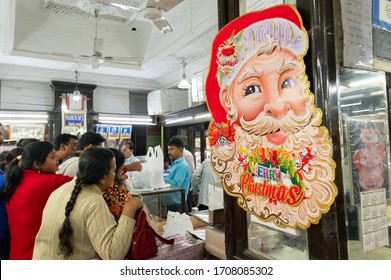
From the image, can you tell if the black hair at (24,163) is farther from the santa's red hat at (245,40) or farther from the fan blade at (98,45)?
the fan blade at (98,45)

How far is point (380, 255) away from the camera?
3.35 feet

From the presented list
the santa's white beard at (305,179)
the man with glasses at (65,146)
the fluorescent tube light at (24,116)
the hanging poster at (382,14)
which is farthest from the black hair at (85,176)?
the fluorescent tube light at (24,116)

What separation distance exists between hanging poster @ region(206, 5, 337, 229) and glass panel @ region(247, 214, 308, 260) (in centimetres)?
4

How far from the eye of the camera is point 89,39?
546 centimetres

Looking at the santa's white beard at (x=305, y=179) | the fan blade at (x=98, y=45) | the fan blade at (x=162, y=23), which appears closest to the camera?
the santa's white beard at (x=305, y=179)

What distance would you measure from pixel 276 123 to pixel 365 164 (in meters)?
0.33

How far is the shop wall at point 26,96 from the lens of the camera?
20.5 ft

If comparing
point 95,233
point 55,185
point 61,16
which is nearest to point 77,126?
point 61,16

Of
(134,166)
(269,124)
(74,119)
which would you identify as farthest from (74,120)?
(269,124)

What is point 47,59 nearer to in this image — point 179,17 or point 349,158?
point 179,17

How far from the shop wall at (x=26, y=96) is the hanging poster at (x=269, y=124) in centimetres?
644

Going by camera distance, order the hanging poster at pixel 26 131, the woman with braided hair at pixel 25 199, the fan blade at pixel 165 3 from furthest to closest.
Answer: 1. the hanging poster at pixel 26 131
2. the fan blade at pixel 165 3
3. the woman with braided hair at pixel 25 199

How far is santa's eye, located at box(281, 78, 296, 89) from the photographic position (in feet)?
3.14

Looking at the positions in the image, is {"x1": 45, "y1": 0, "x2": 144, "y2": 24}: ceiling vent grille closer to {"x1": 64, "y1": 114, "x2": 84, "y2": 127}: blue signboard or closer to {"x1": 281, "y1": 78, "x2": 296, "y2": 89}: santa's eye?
{"x1": 64, "y1": 114, "x2": 84, "y2": 127}: blue signboard
